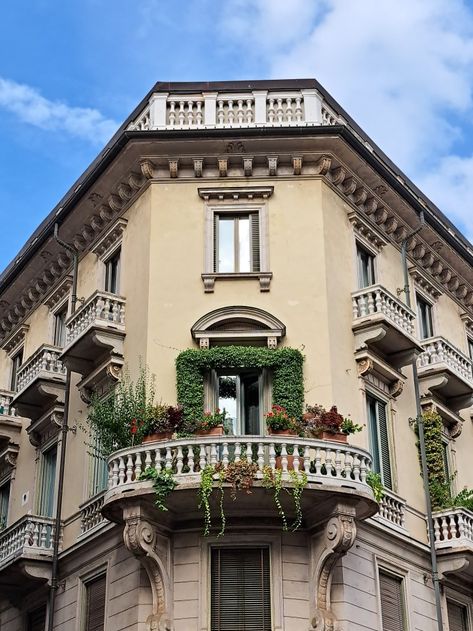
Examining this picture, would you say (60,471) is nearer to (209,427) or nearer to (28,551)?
(28,551)

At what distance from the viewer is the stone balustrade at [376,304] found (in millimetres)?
24266

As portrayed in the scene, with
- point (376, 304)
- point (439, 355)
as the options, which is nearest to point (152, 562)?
point (376, 304)

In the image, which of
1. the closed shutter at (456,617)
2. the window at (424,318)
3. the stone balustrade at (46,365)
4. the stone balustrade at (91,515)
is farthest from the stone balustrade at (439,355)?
the stone balustrade at (46,365)

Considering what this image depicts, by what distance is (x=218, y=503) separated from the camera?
20.5m

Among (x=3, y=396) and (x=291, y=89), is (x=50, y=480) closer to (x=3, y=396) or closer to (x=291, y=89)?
(x=3, y=396)

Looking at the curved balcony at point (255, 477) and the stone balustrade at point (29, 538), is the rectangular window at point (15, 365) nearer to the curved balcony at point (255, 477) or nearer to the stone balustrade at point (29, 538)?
the stone balustrade at point (29, 538)

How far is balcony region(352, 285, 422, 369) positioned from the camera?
24.0 metres

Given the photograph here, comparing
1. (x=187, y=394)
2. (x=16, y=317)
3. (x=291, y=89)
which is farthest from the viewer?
(x=16, y=317)

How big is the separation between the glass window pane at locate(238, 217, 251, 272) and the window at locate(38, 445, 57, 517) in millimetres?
7311

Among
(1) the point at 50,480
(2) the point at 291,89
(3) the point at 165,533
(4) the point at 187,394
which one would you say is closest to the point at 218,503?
(3) the point at 165,533

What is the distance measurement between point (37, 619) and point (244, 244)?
10.7m

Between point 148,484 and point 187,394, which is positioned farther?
point 187,394

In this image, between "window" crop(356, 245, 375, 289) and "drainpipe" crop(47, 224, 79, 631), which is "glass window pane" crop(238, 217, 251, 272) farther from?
"drainpipe" crop(47, 224, 79, 631)

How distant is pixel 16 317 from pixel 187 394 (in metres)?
12.5
